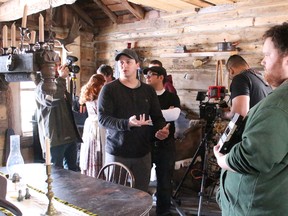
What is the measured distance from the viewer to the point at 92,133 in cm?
326

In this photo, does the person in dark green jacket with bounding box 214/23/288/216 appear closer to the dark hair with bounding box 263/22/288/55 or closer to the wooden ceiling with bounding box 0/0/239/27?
the dark hair with bounding box 263/22/288/55

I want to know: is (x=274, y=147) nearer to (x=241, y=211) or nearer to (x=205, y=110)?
(x=241, y=211)

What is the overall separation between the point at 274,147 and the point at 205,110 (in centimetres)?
207

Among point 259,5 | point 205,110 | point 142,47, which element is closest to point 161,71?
point 205,110

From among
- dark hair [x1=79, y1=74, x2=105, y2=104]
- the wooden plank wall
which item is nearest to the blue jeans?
dark hair [x1=79, y1=74, x2=105, y2=104]

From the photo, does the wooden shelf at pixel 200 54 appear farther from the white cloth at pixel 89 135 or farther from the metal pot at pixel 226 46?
the white cloth at pixel 89 135

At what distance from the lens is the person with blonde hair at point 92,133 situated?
3.19 m

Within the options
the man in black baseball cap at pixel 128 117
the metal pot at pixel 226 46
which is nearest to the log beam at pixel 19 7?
the man in black baseball cap at pixel 128 117

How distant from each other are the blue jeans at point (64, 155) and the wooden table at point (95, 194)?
3.73 feet

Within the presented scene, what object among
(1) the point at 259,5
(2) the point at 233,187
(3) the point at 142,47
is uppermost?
(1) the point at 259,5

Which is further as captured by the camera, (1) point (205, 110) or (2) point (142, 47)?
(2) point (142, 47)

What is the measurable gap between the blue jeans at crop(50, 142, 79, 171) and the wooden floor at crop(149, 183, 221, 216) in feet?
3.36

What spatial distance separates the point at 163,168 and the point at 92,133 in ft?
2.62

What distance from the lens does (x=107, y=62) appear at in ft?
17.2
